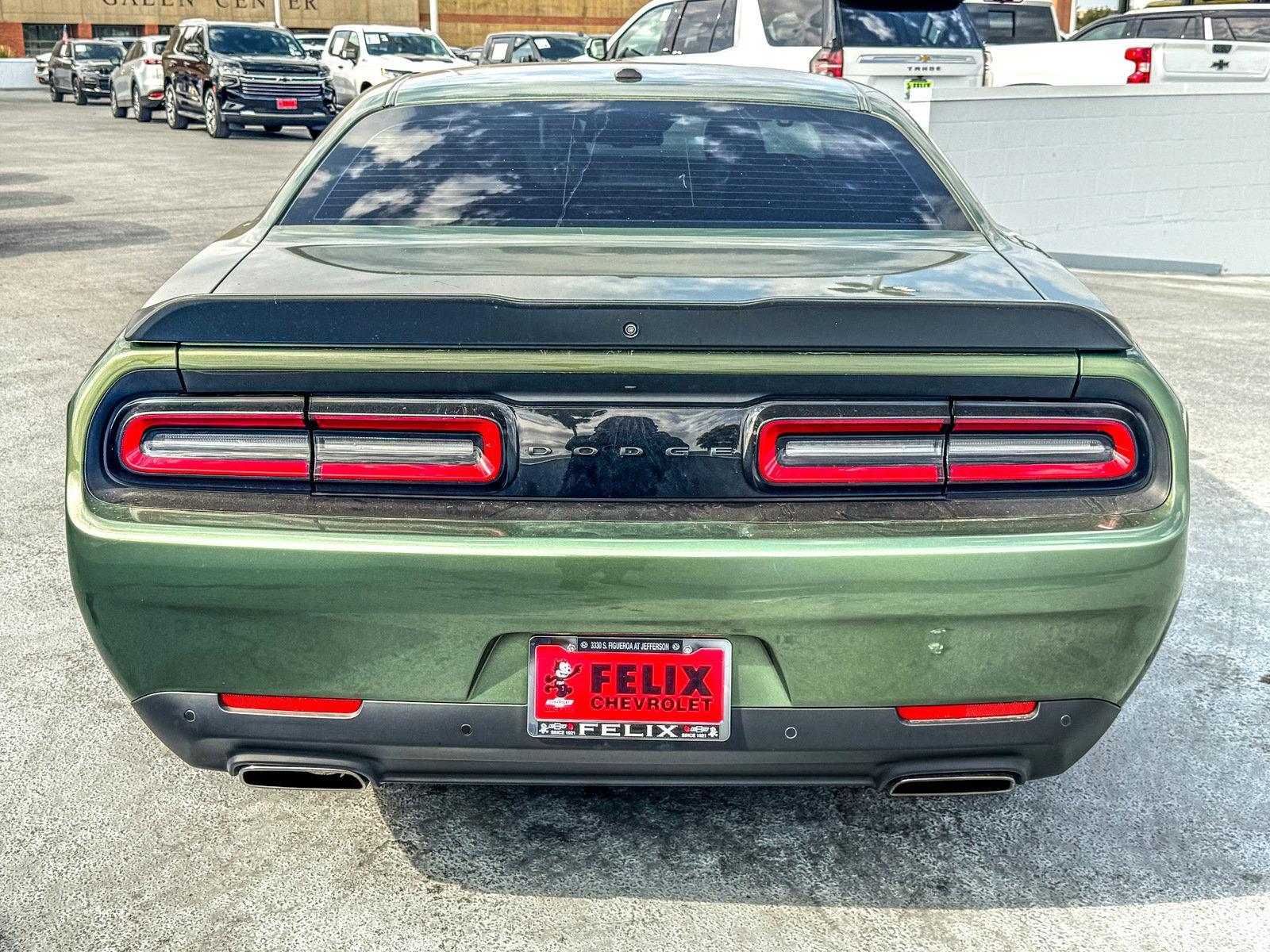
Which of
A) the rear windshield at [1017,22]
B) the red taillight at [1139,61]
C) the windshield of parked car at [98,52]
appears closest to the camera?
the red taillight at [1139,61]

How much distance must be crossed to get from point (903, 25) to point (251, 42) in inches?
563

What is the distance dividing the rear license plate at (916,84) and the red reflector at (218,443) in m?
9.87

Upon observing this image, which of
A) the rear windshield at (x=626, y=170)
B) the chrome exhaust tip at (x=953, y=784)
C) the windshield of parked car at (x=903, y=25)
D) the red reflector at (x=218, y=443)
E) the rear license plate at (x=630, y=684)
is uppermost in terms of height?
the windshield of parked car at (x=903, y=25)

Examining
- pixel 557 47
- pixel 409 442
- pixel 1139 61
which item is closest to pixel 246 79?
pixel 557 47

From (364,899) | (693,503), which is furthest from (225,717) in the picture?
(693,503)

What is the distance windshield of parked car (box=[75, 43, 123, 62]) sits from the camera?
3553 centimetres

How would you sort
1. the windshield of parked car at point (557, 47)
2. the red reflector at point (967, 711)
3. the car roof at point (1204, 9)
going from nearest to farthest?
the red reflector at point (967, 711) → the car roof at point (1204, 9) → the windshield of parked car at point (557, 47)

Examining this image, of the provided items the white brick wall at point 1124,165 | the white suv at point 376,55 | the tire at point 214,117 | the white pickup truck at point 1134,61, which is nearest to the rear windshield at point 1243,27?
the white pickup truck at point 1134,61

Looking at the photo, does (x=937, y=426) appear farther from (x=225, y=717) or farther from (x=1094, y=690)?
(x=225, y=717)

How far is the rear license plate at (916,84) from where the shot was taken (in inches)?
455

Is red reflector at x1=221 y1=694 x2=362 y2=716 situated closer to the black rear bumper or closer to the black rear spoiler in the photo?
the black rear bumper

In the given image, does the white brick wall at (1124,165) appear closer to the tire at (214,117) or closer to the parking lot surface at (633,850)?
the parking lot surface at (633,850)

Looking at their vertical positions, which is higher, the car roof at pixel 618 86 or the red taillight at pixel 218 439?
the car roof at pixel 618 86

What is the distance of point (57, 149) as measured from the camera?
66.9ft
